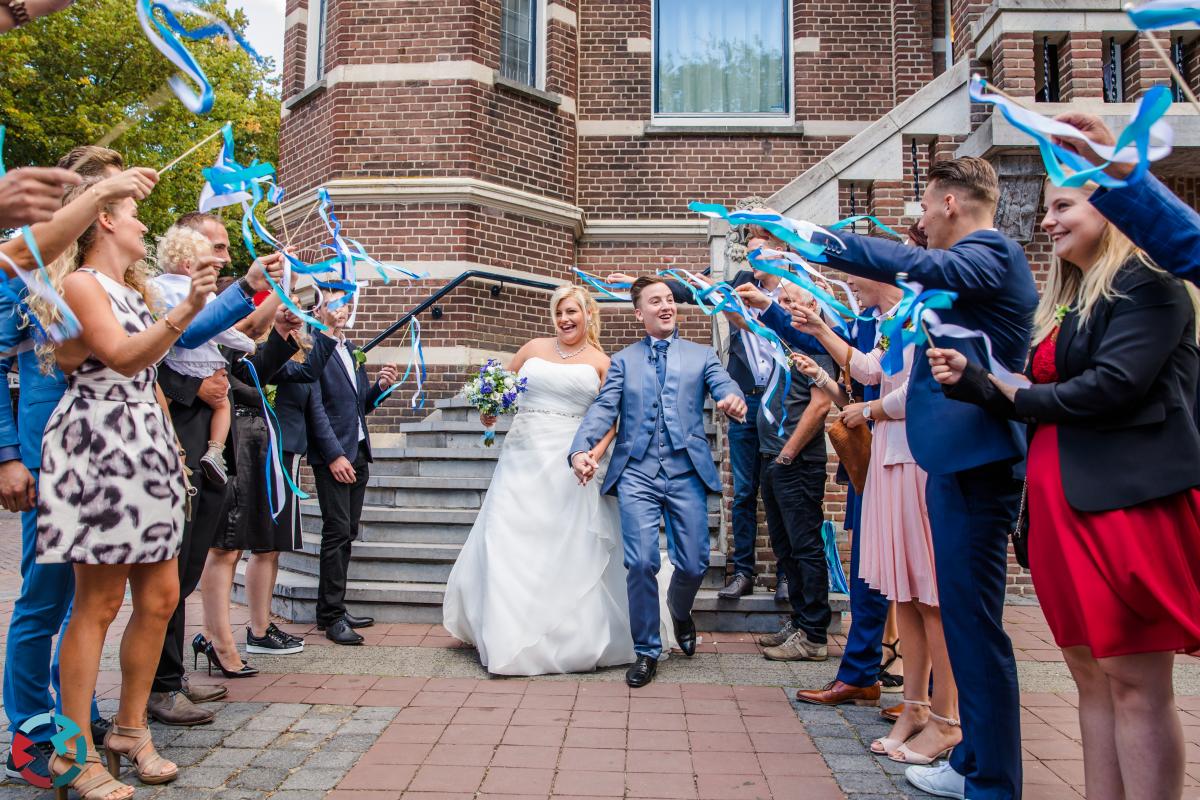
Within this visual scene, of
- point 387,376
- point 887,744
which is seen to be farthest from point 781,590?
point 387,376

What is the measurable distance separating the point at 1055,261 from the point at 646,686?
2.99 meters

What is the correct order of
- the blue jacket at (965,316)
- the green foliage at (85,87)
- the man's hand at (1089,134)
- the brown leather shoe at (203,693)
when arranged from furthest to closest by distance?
the green foliage at (85,87)
the brown leather shoe at (203,693)
the blue jacket at (965,316)
the man's hand at (1089,134)

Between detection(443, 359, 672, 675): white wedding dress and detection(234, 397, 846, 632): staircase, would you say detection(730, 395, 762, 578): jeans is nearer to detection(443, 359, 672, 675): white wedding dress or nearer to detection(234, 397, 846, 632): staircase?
detection(234, 397, 846, 632): staircase

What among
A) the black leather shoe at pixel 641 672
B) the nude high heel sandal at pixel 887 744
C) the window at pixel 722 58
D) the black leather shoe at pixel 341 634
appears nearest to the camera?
the nude high heel sandal at pixel 887 744

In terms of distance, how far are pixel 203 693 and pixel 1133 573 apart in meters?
3.99

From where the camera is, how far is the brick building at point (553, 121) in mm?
10039

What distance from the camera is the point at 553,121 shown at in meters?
10.9

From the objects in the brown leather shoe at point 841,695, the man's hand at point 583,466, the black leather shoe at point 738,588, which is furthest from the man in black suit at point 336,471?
the brown leather shoe at point 841,695

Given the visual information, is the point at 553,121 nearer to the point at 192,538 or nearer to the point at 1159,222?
the point at 192,538

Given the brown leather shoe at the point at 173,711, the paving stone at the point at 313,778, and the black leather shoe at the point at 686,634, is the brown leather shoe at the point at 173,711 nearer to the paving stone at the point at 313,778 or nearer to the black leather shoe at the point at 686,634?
the paving stone at the point at 313,778

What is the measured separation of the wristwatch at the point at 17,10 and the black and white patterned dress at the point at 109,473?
3.49 feet

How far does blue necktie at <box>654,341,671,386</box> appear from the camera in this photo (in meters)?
5.27

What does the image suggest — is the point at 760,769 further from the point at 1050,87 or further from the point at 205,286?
the point at 1050,87

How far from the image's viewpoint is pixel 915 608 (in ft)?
12.6
